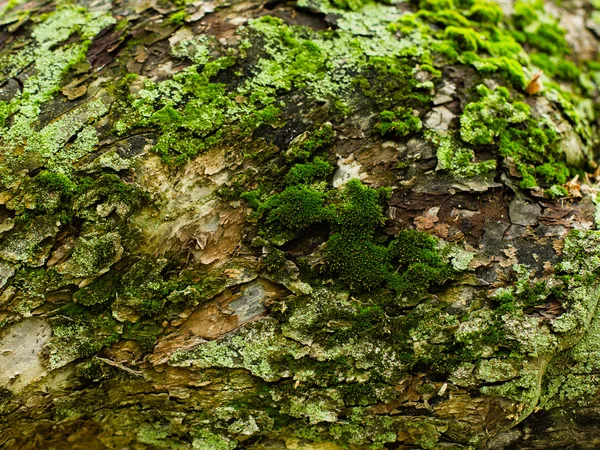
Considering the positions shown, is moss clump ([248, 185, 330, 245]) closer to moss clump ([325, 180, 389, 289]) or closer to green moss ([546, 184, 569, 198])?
moss clump ([325, 180, 389, 289])

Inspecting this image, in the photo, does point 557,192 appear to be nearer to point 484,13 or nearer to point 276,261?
point 484,13

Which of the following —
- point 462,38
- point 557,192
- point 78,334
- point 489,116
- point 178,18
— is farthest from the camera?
point 462,38

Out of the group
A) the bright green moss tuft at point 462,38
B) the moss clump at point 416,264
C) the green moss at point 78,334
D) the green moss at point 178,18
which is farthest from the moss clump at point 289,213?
the bright green moss tuft at point 462,38

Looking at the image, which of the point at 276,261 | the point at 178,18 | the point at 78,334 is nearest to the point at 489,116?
the point at 276,261

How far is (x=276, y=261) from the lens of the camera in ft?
10.2

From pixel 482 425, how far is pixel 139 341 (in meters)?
2.12

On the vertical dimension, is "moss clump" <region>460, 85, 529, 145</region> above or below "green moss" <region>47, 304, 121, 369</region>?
above

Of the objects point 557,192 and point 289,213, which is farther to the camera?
point 557,192

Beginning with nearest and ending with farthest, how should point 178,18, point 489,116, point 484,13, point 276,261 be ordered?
point 276,261, point 489,116, point 178,18, point 484,13

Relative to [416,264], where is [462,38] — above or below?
above

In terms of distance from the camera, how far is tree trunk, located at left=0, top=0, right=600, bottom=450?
3021 millimetres

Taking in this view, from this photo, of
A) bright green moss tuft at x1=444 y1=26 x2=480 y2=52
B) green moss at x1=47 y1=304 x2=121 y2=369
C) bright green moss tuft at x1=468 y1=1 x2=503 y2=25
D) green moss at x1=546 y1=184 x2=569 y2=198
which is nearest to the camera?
green moss at x1=47 y1=304 x2=121 y2=369

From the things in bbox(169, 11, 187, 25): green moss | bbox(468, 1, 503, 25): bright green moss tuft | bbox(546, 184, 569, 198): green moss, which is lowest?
bbox(546, 184, 569, 198): green moss

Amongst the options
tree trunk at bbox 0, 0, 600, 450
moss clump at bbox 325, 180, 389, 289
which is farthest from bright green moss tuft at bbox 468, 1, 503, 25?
moss clump at bbox 325, 180, 389, 289
